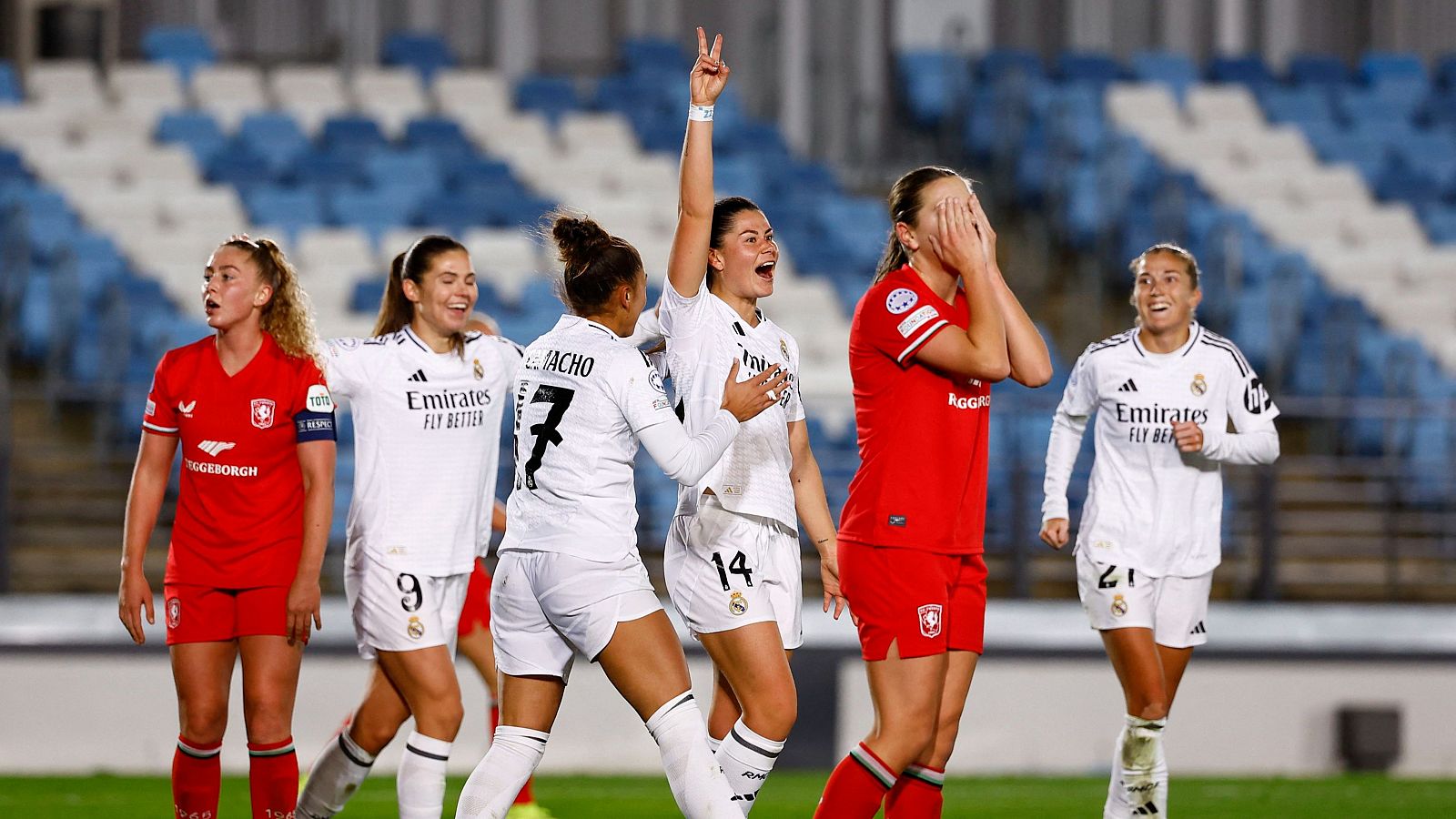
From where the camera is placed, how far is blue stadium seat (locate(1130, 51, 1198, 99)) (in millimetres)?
17219

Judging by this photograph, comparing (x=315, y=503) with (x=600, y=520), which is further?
(x=315, y=503)

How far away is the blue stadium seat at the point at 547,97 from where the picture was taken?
16.2m

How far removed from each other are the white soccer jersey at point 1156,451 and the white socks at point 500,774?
2.18 metres

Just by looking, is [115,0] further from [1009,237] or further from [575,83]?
[1009,237]

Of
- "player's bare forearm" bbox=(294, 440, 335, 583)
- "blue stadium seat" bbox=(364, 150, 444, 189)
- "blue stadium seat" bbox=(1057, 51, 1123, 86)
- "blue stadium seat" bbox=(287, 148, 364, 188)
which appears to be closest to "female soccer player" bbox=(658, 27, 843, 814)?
"player's bare forearm" bbox=(294, 440, 335, 583)

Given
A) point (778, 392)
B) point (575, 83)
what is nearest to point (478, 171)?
point (575, 83)

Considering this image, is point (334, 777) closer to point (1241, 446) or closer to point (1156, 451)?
point (1156, 451)

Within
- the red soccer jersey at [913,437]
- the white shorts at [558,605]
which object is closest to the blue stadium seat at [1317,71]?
the red soccer jersey at [913,437]

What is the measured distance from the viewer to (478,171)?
14.6m

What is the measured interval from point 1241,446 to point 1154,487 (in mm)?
328

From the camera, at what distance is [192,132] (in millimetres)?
14781

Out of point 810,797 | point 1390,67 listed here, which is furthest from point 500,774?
point 1390,67

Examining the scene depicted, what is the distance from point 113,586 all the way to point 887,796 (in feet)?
19.2

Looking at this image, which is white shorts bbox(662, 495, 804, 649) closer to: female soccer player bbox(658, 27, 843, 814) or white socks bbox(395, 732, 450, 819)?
female soccer player bbox(658, 27, 843, 814)
